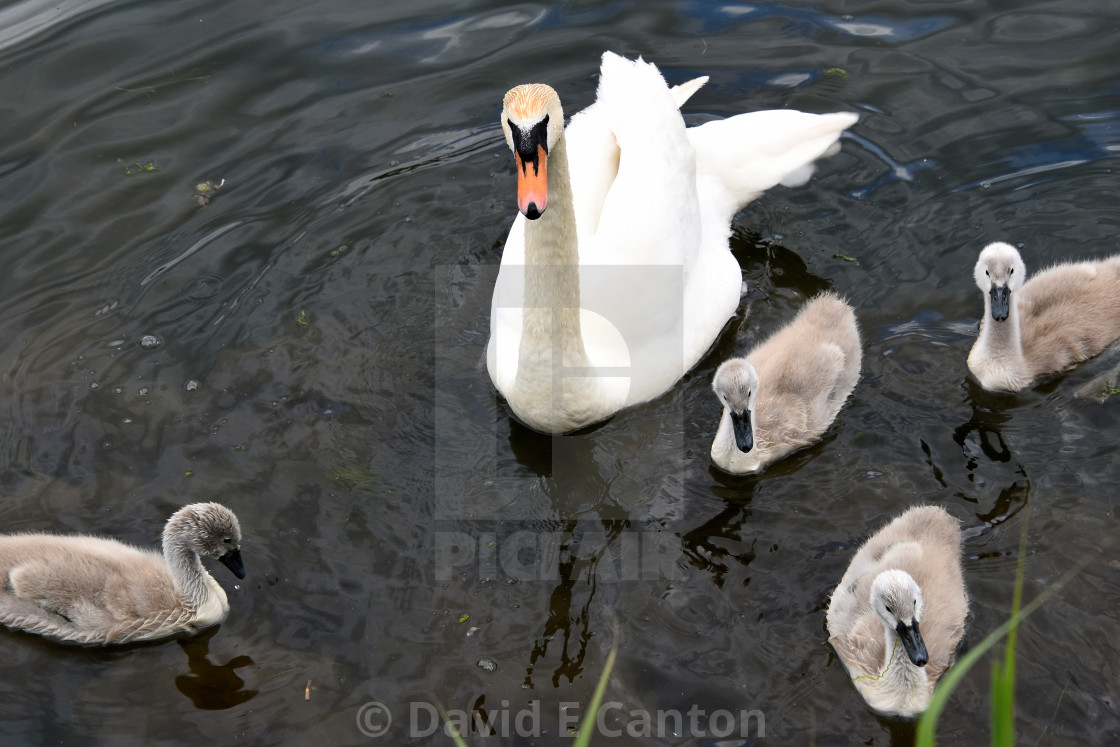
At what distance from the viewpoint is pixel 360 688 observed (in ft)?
16.9

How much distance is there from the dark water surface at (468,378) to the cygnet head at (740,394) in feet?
1.53

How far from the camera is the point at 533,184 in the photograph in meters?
5.11

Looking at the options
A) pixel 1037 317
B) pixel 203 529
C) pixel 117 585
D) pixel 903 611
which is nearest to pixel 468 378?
pixel 203 529

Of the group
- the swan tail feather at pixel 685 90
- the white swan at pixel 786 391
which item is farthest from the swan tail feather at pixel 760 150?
the white swan at pixel 786 391

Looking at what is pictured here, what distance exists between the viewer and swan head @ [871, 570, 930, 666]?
461 cm

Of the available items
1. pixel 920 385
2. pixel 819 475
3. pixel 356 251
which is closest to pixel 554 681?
pixel 819 475

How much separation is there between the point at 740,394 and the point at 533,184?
1507 mm

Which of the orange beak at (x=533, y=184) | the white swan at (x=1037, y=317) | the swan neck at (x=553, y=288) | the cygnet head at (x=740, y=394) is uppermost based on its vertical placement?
the orange beak at (x=533, y=184)

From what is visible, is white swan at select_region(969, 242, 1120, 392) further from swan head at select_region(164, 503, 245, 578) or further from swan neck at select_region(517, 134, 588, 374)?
swan head at select_region(164, 503, 245, 578)

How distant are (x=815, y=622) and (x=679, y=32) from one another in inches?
226

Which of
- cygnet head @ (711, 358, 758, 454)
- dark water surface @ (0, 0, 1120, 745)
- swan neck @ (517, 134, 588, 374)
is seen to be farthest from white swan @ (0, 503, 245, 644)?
cygnet head @ (711, 358, 758, 454)

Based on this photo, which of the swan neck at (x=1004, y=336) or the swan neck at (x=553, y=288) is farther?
the swan neck at (x=1004, y=336)

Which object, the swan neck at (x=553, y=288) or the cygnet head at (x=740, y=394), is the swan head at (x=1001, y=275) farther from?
the swan neck at (x=553, y=288)

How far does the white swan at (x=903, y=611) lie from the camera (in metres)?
4.68
